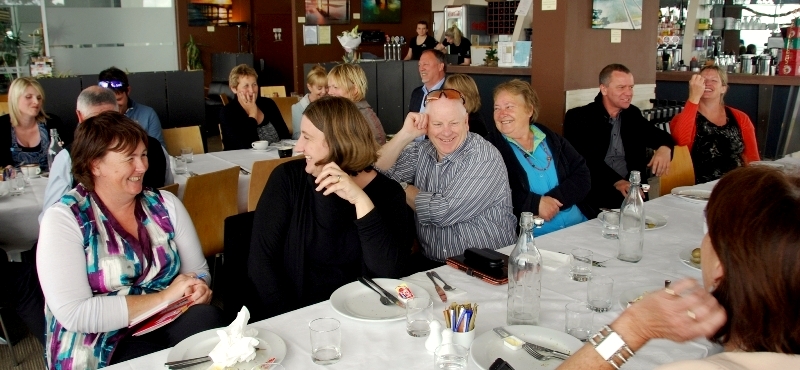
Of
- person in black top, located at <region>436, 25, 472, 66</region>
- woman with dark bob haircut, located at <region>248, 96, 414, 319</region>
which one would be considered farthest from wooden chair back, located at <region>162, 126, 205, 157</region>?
person in black top, located at <region>436, 25, 472, 66</region>

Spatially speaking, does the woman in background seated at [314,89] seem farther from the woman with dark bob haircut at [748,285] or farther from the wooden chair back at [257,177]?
the woman with dark bob haircut at [748,285]

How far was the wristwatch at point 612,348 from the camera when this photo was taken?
1.24m

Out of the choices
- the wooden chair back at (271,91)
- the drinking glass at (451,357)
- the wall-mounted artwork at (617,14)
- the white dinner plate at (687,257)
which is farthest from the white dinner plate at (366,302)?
the wooden chair back at (271,91)

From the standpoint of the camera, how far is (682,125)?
4195 mm

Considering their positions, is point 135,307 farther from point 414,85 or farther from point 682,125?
point 414,85

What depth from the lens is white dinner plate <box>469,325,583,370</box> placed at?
1.53 metres

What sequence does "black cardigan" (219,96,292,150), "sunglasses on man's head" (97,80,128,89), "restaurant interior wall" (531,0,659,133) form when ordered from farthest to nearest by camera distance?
1. "restaurant interior wall" (531,0,659,133)
2. "black cardigan" (219,96,292,150)
3. "sunglasses on man's head" (97,80,128,89)

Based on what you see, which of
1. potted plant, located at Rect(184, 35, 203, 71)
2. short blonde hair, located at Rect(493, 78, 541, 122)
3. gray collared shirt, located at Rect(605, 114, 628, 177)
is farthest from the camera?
potted plant, located at Rect(184, 35, 203, 71)

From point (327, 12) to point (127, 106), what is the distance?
794cm

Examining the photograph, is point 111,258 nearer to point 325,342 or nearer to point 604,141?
point 325,342

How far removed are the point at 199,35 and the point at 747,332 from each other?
11.6m

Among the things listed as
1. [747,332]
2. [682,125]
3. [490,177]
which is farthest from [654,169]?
[747,332]

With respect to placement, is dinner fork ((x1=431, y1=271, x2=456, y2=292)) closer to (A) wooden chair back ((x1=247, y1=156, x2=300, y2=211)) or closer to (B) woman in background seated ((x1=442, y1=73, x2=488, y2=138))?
(A) wooden chair back ((x1=247, y1=156, x2=300, y2=211))

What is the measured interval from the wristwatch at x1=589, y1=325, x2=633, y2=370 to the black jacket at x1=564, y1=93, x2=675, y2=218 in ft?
9.31
